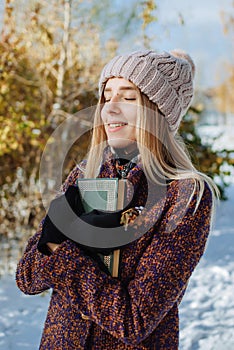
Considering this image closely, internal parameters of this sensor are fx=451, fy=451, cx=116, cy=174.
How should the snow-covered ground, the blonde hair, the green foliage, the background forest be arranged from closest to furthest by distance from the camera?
1. the blonde hair
2. the snow-covered ground
3. the background forest
4. the green foliage

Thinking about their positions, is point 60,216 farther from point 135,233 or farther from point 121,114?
point 121,114

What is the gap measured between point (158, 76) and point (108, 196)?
0.39 meters

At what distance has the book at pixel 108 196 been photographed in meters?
1.06

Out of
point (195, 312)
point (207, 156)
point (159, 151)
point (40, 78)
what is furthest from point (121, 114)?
point (207, 156)

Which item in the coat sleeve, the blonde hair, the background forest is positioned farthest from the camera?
the background forest

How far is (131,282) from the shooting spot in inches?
41.0

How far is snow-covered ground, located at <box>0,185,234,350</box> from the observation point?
Answer: 10.1ft

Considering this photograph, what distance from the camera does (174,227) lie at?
1.05 metres

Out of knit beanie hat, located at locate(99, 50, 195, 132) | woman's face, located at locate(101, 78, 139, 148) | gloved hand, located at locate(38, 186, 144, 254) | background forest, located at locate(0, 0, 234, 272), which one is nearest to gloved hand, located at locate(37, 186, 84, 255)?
Result: gloved hand, located at locate(38, 186, 144, 254)

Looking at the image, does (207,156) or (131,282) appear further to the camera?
(207,156)

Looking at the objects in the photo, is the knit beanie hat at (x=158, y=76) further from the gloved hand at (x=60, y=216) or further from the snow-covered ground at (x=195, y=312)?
the snow-covered ground at (x=195, y=312)

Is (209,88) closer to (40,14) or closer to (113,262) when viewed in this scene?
(40,14)

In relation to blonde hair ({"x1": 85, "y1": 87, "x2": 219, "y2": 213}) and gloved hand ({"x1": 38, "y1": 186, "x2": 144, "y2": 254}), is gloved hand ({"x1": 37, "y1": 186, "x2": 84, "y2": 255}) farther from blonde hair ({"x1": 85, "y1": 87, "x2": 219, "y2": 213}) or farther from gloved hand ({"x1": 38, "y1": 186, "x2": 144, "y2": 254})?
blonde hair ({"x1": 85, "y1": 87, "x2": 219, "y2": 213})

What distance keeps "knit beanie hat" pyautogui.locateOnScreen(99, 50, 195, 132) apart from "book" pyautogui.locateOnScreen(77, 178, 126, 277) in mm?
279
